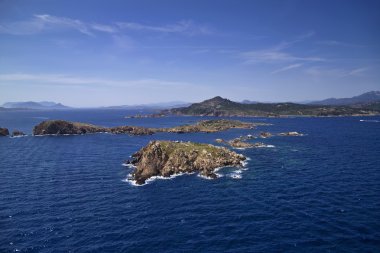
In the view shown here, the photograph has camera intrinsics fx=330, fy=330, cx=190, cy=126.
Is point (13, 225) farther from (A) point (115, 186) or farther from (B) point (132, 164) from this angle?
(B) point (132, 164)

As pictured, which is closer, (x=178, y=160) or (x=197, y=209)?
(x=197, y=209)

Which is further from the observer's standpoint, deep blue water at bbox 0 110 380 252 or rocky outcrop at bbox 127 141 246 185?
rocky outcrop at bbox 127 141 246 185

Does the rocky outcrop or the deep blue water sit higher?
the rocky outcrop

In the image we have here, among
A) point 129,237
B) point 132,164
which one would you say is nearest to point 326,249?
point 129,237

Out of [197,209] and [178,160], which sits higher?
[178,160]
